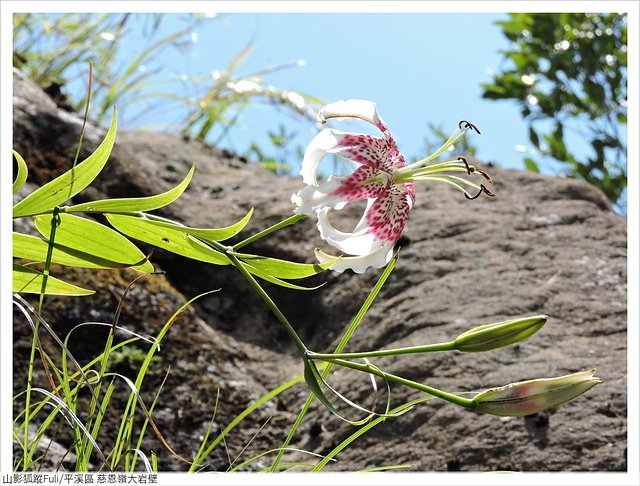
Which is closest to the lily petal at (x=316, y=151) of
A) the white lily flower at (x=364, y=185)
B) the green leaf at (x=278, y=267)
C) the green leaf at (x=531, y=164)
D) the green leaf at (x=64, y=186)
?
the white lily flower at (x=364, y=185)

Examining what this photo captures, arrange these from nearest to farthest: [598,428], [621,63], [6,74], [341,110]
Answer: [341,110] < [6,74] < [598,428] < [621,63]

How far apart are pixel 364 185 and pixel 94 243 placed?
29cm

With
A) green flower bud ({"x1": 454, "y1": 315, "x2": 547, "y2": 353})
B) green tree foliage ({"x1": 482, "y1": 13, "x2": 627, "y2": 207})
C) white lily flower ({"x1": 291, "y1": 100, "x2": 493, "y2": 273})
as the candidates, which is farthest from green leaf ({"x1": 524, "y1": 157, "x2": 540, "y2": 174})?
green flower bud ({"x1": 454, "y1": 315, "x2": 547, "y2": 353})

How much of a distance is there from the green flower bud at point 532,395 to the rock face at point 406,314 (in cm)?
60

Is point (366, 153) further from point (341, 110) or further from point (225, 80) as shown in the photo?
point (225, 80)

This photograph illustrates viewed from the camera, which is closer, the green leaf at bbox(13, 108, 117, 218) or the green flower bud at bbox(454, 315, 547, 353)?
the green flower bud at bbox(454, 315, 547, 353)

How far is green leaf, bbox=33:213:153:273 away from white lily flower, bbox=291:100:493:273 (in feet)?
0.72

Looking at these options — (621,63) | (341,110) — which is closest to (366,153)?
(341,110)

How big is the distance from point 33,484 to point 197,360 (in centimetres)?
65

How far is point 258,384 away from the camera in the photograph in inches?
58.6

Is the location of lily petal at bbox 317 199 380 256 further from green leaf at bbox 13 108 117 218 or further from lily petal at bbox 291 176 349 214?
green leaf at bbox 13 108 117 218

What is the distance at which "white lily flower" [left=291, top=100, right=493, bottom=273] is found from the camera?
71 centimetres

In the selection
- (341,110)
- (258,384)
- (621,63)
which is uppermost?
(621,63)

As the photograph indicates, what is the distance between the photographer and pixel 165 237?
80 centimetres
